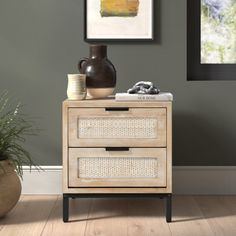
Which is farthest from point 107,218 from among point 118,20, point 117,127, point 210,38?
point 210,38

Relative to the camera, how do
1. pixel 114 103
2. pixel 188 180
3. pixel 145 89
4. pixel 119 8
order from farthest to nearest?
pixel 188 180, pixel 119 8, pixel 145 89, pixel 114 103

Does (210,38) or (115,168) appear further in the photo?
(210,38)

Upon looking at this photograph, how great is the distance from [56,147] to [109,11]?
89 centimetres

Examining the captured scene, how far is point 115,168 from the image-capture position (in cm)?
311

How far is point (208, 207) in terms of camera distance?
338 centimetres

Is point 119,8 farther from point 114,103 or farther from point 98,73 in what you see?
point 114,103

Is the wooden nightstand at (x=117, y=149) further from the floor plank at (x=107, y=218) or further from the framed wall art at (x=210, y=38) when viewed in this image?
the framed wall art at (x=210, y=38)

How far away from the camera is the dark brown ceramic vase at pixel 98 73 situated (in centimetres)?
321

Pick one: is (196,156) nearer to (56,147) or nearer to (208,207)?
(208,207)

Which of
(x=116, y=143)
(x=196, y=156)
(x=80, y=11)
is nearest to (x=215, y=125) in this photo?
(x=196, y=156)

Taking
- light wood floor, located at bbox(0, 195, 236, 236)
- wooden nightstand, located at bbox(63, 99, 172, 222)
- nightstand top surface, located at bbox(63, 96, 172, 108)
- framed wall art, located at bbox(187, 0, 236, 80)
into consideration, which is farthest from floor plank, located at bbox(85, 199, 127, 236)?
framed wall art, located at bbox(187, 0, 236, 80)

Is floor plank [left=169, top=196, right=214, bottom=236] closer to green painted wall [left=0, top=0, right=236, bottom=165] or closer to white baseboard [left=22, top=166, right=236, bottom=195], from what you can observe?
white baseboard [left=22, top=166, right=236, bottom=195]

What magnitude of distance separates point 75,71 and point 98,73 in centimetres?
46

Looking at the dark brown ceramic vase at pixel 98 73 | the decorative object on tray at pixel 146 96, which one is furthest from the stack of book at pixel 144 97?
the dark brown ceramic vase at pixel 98 73
